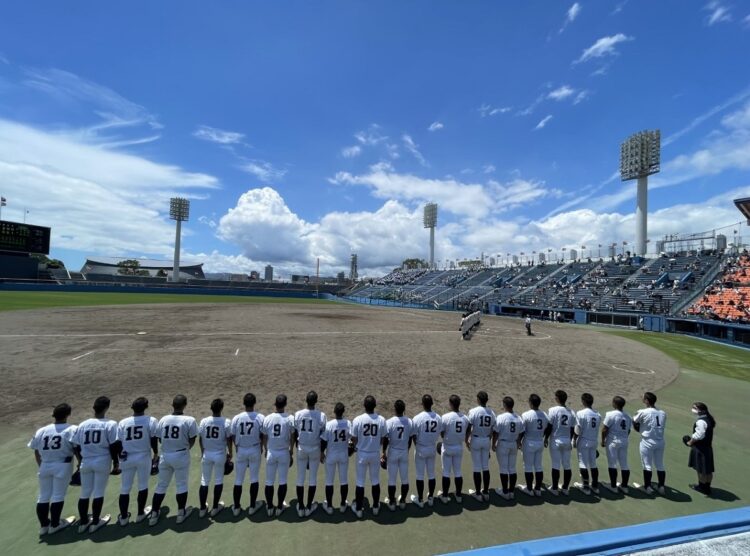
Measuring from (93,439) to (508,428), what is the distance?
666 cm

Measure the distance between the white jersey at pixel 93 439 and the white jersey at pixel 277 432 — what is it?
2245 millimetres

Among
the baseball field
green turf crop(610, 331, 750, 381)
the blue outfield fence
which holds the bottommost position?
the baseball field

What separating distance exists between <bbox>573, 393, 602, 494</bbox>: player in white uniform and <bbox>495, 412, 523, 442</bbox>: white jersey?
1228 mm

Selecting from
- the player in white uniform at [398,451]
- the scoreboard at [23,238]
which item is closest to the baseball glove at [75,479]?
the player in white uniform at [398,451]

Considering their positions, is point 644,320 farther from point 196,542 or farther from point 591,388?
point 196,542

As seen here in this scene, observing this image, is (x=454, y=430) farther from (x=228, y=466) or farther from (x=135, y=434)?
(x=135, y=434)

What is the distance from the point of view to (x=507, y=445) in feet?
19.9

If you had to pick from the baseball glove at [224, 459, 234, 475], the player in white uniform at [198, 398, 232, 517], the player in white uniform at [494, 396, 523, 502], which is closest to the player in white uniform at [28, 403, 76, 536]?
the player in white uniform at [198, 398, 232, 517]

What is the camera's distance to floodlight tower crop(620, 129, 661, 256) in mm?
49938

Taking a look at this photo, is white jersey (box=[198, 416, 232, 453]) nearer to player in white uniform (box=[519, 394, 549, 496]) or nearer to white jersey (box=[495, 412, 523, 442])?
white jersey (box=[495, 412, 523, 442])

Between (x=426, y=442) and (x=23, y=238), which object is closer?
(x=426, y=442)

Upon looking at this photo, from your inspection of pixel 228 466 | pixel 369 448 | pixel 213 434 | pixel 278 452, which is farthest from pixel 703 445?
pixel 213 434

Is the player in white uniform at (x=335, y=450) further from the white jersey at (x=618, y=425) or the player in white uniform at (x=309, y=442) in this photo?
the white jersey at (x=618, y=425)

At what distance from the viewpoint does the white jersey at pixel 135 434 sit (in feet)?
17.1
